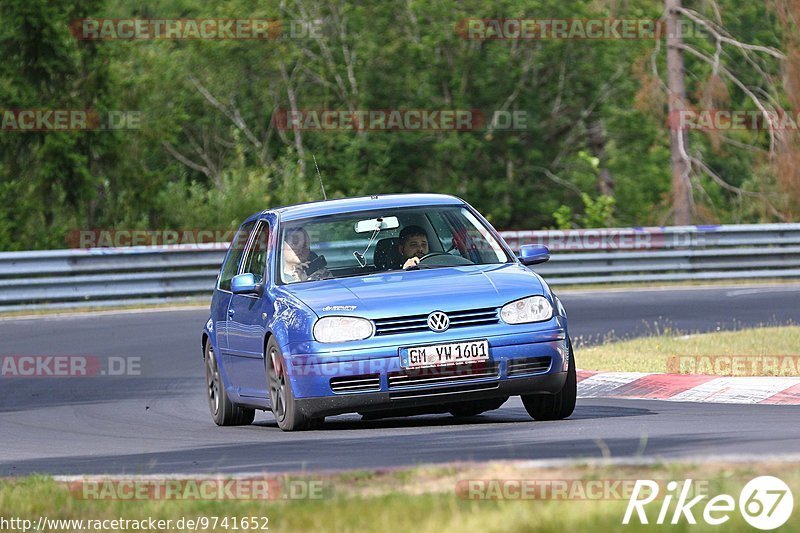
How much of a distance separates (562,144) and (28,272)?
85.2 feet

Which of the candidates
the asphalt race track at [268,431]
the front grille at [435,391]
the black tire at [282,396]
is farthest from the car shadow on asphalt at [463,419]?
the front grille at [435,391]

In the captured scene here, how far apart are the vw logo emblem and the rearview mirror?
1.48 m

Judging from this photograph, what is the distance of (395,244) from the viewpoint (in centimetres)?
1115

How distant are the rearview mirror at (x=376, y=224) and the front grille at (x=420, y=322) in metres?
1.43

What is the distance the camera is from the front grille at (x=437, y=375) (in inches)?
388

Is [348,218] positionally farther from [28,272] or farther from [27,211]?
[27,211]

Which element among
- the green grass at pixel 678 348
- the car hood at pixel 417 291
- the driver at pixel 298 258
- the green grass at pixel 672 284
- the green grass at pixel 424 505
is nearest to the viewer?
the green grass at pixel 424 505

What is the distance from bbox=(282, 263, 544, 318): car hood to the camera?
392 inches

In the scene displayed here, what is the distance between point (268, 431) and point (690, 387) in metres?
3.44

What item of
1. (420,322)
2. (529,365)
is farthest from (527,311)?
(420,322)

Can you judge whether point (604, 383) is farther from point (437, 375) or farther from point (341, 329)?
point (341, 329)

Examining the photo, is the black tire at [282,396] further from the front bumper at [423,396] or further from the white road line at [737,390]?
the white road line at [737,390]

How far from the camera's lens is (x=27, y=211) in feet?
110

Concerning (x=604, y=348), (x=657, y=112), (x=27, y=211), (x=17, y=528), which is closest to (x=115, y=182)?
(x=27, y=211)
